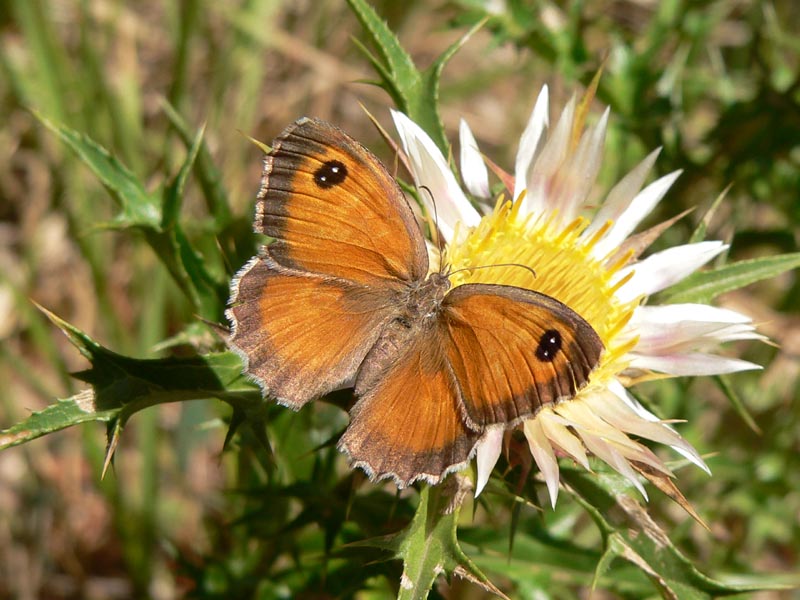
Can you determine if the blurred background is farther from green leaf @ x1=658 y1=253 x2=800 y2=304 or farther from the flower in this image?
green leaf @ x1=658 y1=253 x2=800 y2=304

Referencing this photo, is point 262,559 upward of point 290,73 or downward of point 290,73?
downward

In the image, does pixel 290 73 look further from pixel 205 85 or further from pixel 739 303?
pixel 739 303

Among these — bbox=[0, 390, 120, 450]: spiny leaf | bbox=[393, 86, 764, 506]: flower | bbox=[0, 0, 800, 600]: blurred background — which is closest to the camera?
bbox=[0, 390, 120, 450]: spiny leaf

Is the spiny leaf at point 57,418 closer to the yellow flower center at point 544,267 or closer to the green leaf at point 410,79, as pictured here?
the yellow flower center at point 544,267

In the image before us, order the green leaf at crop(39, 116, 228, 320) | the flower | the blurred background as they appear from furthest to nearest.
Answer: the blurred background
the green leaf at crop(39, 116, 228, 320)
the flower

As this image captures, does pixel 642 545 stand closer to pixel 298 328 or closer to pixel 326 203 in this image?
pixel 298 328

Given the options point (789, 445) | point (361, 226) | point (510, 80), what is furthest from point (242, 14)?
point (789, 445)

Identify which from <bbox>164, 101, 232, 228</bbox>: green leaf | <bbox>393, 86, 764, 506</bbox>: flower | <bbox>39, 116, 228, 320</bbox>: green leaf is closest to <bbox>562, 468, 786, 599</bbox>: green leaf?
<bbox>393, 86, 764, 506</bbox>: flower
